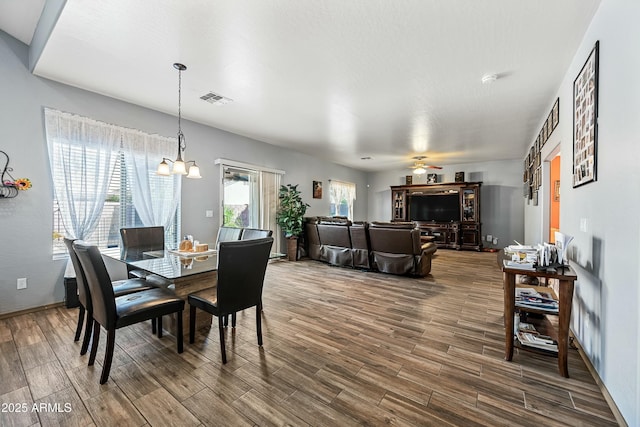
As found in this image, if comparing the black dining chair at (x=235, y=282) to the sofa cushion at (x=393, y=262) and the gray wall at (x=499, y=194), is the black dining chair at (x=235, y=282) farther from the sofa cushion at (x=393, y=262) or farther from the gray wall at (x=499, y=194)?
the gray wall at (x=499, y=194)

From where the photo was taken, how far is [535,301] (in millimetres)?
2186

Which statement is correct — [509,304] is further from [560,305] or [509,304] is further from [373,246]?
[373,246]

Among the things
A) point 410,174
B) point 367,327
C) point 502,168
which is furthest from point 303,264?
point 502,168

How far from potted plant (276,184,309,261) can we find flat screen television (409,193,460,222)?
443cm

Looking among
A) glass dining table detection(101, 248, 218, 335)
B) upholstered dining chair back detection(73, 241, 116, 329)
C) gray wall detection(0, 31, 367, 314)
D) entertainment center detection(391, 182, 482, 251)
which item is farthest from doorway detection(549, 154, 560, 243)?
gray wall detection(0, 31, 367, 314)

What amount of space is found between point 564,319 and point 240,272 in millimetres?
2376

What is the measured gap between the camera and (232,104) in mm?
3768

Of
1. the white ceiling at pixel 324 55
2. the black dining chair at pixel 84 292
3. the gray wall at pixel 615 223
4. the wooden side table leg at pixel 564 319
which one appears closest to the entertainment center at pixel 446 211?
the white ceiling at pixel 324 55

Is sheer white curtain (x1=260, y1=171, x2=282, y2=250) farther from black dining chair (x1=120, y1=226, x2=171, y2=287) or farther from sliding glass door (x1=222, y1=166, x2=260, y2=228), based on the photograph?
black dining chair (x1=120, y1=226, x2=171, y2=287)

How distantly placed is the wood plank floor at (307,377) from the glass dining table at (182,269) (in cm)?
18

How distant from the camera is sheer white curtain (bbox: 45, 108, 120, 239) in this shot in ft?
10.4

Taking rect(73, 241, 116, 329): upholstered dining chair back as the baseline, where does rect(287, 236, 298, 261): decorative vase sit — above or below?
below

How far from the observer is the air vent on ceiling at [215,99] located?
344 cm

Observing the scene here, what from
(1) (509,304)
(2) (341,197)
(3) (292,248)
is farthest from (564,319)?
(2) (341,197)
